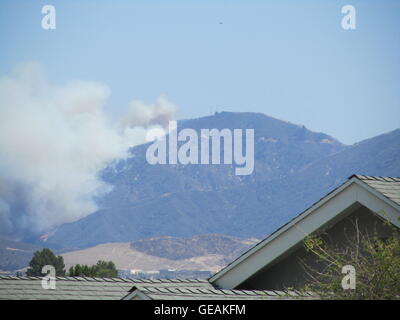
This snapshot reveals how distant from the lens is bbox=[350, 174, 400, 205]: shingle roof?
13977 millimetres

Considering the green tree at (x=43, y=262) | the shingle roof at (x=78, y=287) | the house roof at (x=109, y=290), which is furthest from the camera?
the green tree at (x=43, y=262)

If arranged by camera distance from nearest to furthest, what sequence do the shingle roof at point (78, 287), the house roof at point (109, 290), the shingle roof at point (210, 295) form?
the shingle roof at point (210, 295) < the house roof at point (109, 290) < the shingle roof at point (78, 287)

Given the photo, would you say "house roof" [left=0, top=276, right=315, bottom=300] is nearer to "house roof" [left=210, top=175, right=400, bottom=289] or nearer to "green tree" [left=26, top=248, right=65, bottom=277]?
Result: "house roof" [left=210, top=175, right=400, bottom=289]

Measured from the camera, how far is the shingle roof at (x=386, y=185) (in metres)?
14.0

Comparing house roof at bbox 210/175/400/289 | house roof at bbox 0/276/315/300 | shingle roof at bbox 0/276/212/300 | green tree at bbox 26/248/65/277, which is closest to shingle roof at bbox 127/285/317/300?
house roof at bbox 0/276/315/300

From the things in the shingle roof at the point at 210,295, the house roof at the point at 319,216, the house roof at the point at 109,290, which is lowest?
the shingle roof at the point at 210,295

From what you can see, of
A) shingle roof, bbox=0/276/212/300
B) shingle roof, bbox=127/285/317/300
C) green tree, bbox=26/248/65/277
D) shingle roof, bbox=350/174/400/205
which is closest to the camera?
shingle roof, bbox=127/285/317/300

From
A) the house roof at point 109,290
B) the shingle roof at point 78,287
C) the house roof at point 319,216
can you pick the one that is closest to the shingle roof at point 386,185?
the house roof at point 319,216

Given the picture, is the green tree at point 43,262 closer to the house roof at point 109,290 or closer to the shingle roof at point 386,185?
the house roof at point 109,290

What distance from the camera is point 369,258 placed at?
1416cm

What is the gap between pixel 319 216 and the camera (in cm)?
1458

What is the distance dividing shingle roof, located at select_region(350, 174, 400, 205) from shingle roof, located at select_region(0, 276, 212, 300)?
262cm
